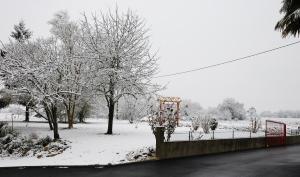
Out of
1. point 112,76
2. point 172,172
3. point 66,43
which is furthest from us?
point 66,43

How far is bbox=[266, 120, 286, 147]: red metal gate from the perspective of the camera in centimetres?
2527

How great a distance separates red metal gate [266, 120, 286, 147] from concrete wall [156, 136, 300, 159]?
1093mm

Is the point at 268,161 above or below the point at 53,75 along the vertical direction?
below

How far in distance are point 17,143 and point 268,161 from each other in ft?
43.6

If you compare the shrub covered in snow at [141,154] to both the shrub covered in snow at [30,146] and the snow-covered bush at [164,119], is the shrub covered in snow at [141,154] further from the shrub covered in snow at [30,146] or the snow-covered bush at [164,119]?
the shrub covered in snow at [30,146]

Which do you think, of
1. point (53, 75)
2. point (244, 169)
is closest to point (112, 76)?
point (53, 75)

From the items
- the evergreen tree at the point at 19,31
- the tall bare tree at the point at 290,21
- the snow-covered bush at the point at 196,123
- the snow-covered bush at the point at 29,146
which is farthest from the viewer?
the evergreen tree at the point at 19,31

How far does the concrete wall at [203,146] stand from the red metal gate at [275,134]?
1.09 m

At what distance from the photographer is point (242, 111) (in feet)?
335

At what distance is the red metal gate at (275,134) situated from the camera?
82.9 feet


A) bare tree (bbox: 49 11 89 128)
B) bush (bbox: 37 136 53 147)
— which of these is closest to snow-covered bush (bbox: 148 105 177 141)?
bare tree (bbox: 49 11 89 128)

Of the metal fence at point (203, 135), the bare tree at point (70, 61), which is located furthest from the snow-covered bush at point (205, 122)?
the bare tree at point (70, 61)

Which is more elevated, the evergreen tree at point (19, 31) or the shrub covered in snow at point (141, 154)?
the evergreen tree at point (19, 31)

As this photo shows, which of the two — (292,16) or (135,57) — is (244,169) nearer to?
(292,16)
